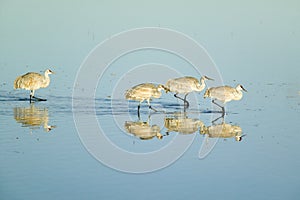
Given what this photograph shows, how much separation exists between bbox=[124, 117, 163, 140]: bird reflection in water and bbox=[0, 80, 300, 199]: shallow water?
0.10 m

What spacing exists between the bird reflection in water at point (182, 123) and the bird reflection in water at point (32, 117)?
243cm

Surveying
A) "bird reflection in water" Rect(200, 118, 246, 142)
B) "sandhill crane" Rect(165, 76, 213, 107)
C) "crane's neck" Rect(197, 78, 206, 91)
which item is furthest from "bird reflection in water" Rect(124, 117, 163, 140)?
"crane's neck" Rect(197, 78, 206, 91)

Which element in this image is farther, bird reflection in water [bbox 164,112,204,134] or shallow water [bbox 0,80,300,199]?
bird reflection in water [bbox 164,112,204,134]

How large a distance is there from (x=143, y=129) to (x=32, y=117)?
236 centimetres

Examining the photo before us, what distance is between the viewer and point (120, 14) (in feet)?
72.2

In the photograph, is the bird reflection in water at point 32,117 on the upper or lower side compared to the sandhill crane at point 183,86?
lower

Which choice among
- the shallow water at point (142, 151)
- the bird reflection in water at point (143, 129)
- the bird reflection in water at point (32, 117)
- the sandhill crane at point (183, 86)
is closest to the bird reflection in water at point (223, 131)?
the shallow water at point (142, 151)

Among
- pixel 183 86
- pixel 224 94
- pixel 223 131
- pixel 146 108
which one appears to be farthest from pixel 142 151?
pixel 183 86

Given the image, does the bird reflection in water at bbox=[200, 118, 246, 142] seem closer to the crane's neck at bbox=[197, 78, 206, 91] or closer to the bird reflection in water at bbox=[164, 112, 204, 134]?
the bird reflection in water at bbox=[164, 112, 204, 134]

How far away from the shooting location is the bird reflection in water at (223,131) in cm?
1091

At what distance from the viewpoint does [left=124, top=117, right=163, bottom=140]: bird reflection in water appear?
424 inches

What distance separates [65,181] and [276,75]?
11.2 meters

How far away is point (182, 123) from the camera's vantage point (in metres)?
12.0

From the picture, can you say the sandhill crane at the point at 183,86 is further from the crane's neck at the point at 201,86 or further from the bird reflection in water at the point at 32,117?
the bird reflection in water at the point at 32,117
